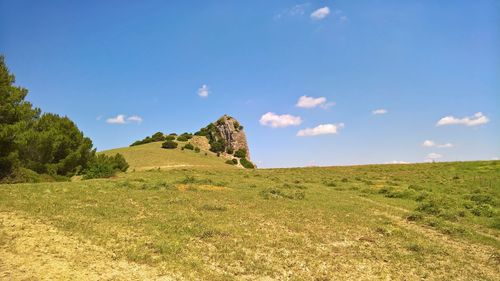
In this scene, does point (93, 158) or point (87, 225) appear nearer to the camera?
point (87, 225)

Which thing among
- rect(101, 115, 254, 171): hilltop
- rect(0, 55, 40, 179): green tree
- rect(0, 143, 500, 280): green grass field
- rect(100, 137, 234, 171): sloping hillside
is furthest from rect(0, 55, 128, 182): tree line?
rect(101, 115, 254, 171): hilltop

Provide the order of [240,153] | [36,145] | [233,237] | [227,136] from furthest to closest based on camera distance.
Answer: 1. [227,136]
2. [240,153]
3. [36,145]
4. [233,237]

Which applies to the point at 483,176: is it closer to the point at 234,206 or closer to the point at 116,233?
the point at 234,206

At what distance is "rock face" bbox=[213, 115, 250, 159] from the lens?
103 metres

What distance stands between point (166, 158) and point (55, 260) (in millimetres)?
64982

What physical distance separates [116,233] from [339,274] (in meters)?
8.21

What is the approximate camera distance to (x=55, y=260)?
10938 mm

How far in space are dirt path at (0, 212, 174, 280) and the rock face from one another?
87525 mm

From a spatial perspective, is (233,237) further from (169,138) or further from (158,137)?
(158,137)

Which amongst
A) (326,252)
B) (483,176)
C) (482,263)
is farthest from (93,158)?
(483,176)

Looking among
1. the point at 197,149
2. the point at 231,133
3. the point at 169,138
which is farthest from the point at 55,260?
the point at 231,133

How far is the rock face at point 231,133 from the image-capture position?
4038 inches

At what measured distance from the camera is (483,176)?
1800 inches

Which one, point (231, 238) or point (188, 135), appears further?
point (188, 135)
